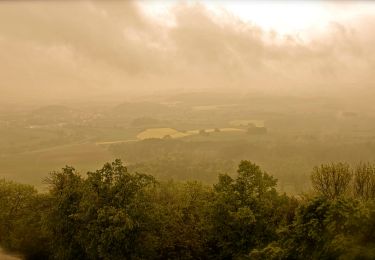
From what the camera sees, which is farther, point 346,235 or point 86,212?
point 86,212

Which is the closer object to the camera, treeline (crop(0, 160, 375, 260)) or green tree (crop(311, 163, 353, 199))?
treeline (crop(0, 160, 375, 260))

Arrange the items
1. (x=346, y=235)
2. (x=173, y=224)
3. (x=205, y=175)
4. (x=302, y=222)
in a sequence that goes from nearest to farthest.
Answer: (x=346, y=235)
(x=302, y=222)
(x=173, y=224)
(x=205, y=175)

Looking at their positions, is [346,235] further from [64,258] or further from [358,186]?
[64,258]

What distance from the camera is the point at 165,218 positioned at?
163 feet

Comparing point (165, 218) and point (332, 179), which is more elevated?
point (332, 179)

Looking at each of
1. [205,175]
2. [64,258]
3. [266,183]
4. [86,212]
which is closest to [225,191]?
[266,183]

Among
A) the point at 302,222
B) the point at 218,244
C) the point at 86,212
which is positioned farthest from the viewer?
the point at 218,244

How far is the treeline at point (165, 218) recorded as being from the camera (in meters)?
44.0

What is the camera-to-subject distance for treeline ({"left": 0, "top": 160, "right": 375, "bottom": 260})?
43969 millimetres

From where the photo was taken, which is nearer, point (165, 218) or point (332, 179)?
point (165, 218)

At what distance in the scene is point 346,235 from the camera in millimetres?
33125

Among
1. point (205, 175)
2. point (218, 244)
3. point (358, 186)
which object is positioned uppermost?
point (358, 186)

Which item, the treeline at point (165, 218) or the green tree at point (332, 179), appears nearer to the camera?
the treeline at point (165, 218)

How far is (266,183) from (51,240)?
3059 centimetres
